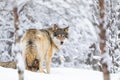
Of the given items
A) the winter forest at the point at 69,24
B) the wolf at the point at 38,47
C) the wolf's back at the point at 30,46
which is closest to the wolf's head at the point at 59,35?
the wolf at the point at 38,47

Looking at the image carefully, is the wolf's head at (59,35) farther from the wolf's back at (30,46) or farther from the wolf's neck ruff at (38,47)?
the wolf's back at (30,46)

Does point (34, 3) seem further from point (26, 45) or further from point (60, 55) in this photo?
point (26, 45)

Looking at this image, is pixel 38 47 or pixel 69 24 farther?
pixel 69 24

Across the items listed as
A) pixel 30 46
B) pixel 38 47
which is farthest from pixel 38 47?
pixel 30 46

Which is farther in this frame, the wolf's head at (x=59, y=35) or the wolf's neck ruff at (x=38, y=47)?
the wolf's head at (x=59, y=35)

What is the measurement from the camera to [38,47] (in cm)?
995

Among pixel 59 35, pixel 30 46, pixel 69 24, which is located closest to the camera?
pixel 30 46

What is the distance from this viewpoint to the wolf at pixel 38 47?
9.84 m

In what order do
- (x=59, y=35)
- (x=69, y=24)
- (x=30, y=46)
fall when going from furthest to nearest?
(x=69, y=24), (x=59, y=35), (x=30, y=46)

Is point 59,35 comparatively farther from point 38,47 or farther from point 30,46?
point 30,46

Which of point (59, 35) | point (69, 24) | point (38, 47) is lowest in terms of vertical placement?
point (38, 47)

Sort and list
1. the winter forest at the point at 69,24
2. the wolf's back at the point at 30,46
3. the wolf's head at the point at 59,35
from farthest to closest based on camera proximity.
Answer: the winter forest at the point at 69,24 → the wolf's head at the point at 59,35 → the wolf's back at the point at 30,46

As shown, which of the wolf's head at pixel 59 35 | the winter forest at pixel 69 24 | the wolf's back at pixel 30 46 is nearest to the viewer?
the wolf's back at pixel 30 46

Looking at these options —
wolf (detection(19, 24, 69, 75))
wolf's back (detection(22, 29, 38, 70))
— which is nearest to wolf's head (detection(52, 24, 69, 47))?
wolf (detection(19, 24, 69, 75))
